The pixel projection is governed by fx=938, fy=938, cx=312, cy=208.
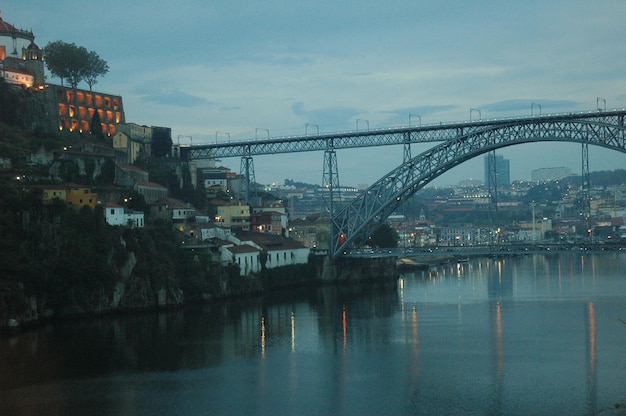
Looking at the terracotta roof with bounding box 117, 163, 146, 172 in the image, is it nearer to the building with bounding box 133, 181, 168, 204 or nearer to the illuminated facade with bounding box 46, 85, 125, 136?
the building with bounding box 133, 181, 168, 204

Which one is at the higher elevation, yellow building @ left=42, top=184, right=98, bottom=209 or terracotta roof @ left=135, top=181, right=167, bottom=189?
terracotta roof @ left=135, top=181, right=167, bottom=189

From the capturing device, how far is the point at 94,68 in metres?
47.6

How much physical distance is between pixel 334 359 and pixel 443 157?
17343 millimetres

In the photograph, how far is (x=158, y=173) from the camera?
45.3 m

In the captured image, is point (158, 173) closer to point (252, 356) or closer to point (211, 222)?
point (211, 222)

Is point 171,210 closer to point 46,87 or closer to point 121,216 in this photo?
point 121,216

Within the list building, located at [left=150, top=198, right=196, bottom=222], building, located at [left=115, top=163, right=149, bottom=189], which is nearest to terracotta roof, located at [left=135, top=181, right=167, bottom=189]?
building, located at [left=115, top=163, right=149, bottom=189]

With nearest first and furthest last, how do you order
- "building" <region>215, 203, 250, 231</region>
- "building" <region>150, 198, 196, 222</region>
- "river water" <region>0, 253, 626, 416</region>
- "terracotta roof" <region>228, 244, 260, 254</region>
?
1. "river water" <region>0, 253, 626, 416</region>
2. "terracotta roof" <region>228, 244, 260, 254</region>
3. "building" <region>150, 198, 196, 222</region>
4. "building" <region>215, 203, 250, 231</region>

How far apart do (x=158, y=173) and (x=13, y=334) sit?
19.2m

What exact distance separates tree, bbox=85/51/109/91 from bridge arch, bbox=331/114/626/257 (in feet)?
48.8

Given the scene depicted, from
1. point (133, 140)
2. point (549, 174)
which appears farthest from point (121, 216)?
point (549, 174)

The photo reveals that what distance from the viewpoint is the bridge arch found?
34375 millimetres

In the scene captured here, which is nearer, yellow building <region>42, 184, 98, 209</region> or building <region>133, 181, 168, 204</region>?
yellow building <region>42, 184, 98, 209</region>

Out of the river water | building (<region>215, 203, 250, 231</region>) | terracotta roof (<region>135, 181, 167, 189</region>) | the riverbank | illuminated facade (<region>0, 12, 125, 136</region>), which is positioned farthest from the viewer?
building (<region>215, 203, 250, 231</region>)
